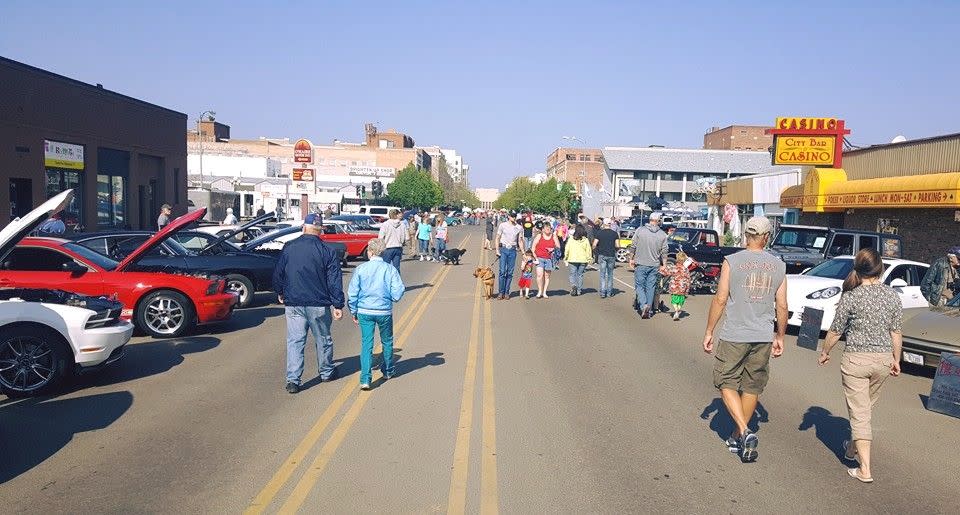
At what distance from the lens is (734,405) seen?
6070mm

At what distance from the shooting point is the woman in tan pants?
5773 millimetres

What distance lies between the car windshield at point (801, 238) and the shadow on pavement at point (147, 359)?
584 inches

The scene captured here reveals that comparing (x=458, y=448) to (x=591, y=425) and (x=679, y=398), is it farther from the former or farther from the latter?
(x=679, y=398)

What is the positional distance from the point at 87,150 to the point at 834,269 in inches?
1030

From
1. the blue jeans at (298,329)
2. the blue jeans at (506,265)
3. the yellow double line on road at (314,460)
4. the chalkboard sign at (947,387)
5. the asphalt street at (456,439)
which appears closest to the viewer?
the yellow double line on road at (314,460)

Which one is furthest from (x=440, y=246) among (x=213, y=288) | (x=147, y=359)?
(x=147, y=359)

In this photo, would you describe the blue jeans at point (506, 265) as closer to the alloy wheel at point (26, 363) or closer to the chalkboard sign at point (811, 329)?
the chalkboard sign at point (811, 329)

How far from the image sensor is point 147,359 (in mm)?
9562

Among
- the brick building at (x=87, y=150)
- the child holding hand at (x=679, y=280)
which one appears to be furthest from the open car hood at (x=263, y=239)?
the child holding hand at (x=679, y=280)

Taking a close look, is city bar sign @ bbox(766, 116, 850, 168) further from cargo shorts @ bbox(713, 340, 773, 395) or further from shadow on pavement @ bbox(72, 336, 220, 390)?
cargo shorts @ bbox(713, 340, 773, 395)

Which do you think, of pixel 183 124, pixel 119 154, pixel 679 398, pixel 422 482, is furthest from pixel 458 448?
pixel 183 124

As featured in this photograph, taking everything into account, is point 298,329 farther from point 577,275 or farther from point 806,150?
point 806,150

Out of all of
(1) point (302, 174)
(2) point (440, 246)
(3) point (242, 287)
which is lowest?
(3) point (242, 287)

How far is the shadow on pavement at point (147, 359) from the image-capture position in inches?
333
